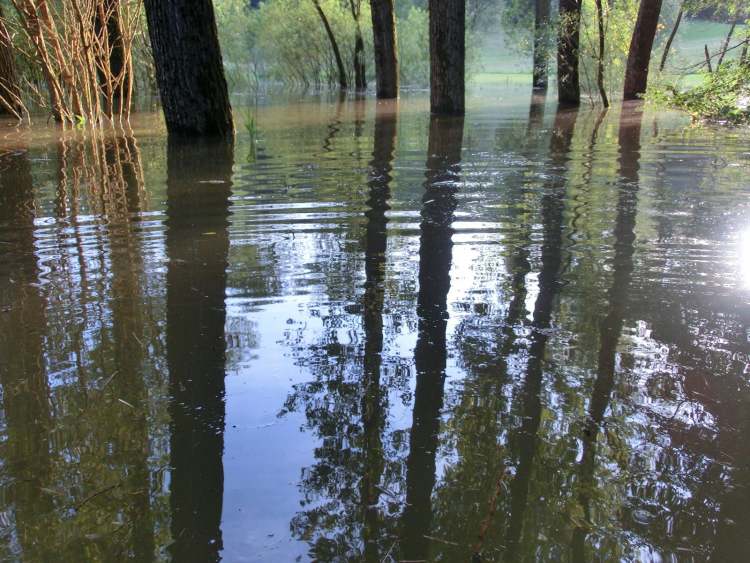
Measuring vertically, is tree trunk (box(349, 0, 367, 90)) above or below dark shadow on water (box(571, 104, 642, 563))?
above

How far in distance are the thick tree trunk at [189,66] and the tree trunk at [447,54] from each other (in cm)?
492

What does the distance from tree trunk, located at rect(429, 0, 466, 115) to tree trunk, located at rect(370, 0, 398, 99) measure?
416cm

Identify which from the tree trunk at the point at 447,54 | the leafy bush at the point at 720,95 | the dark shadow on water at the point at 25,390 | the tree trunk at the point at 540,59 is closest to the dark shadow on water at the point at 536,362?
the dark shadow on water at the point at 25,390

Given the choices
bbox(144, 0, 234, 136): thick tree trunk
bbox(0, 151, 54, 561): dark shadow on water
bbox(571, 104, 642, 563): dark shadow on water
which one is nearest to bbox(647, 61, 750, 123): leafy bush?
bbox(571, 104, 642, 563): dark shadow on water

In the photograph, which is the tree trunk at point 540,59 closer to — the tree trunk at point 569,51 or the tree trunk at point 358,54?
the tree trunk at point 569,51

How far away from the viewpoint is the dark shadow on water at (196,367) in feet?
5.41

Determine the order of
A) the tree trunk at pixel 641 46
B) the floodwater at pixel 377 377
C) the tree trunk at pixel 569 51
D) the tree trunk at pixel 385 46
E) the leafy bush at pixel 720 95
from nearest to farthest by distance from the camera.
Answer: the floodwater at pixel 377 377
the leafy bush at pixel 720 95
the tree trunk at pixel 641 46
the tree trunk at pixel 569 51
the tree trunk at pixel 385 46

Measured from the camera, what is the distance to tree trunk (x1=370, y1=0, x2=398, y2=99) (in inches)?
634

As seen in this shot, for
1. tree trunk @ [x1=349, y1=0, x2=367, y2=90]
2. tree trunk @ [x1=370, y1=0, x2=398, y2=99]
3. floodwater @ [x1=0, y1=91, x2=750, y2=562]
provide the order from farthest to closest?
tree trunk @ [x1=349, y1=0, x2=367, y2=90], tree trunk @ [x1=370, y1=0, x2=398, y2=99], floodwater @ [x1=0, y1=91, x2=750, y2=562]

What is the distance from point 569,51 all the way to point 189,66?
32.3ft

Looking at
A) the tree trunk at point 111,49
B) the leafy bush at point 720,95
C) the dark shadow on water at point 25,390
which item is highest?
the tree trunk at point 111,49

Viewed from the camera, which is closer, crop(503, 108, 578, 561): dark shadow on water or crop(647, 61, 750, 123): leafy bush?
crop(503, 108, 578, 561): dark shadow on water

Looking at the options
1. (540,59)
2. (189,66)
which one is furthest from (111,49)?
(540,59)

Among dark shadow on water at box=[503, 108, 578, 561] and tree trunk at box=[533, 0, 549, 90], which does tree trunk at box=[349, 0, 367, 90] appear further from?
dark shadow on water at box=[503, 108, 578, 561]
